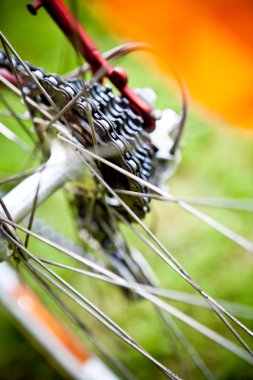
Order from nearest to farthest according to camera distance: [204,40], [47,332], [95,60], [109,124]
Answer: [109,124] → [95,60] → [47,332] → [204,40]

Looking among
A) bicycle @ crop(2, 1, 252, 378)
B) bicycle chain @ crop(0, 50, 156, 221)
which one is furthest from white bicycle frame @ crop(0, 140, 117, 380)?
bicycle chain @ crop(0, 50, 156, 221)

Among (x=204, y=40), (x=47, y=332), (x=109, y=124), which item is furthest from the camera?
(x=204, y=40)

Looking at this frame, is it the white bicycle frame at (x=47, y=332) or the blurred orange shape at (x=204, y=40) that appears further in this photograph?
the blurred orange shape at (x=204, y=40)

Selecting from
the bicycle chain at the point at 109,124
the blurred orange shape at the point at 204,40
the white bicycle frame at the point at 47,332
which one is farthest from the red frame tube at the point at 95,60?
the blurred orange shape at the point at 204,40

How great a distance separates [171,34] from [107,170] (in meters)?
1.44

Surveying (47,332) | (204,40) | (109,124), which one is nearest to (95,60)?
(109,124)

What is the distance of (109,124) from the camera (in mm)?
567

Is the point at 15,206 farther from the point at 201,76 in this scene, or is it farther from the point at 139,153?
the point at 201,76

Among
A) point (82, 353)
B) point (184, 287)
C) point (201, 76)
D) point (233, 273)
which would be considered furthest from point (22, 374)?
point (201, 76)

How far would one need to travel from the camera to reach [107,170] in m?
0.63

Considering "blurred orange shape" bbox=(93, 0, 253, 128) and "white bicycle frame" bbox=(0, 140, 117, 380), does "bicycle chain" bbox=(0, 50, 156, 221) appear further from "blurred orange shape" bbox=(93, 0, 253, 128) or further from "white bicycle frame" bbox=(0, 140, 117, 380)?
"blurred orange shape" bbox=(93, 0, 253, 128)

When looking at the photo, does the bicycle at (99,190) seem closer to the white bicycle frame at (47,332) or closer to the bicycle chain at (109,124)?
the bicycle chain at (109,124)

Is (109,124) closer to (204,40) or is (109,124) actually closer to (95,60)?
(95,60)

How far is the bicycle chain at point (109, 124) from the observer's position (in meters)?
0.57
